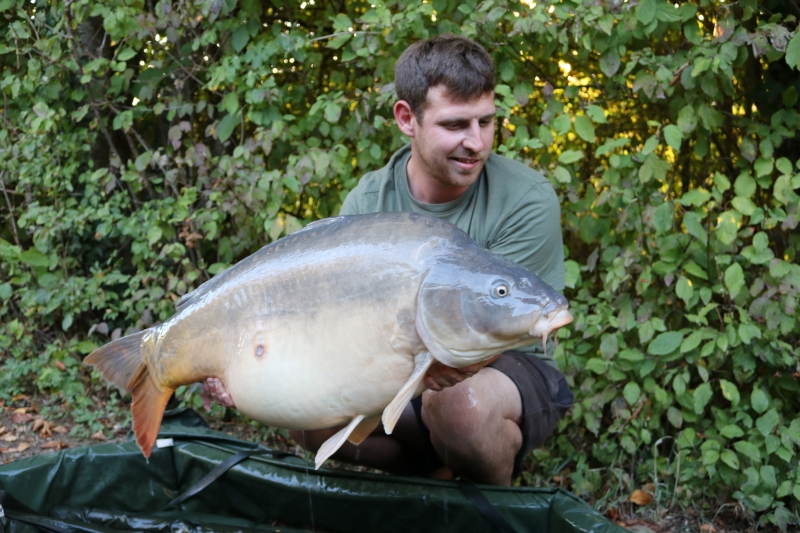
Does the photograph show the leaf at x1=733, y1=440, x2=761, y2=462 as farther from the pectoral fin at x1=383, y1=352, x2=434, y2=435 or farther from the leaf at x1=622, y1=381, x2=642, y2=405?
the pectoral fin at x1=383, y1=352, x2=434, y2=435

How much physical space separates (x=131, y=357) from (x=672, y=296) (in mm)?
1739

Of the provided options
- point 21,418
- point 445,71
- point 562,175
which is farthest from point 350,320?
point 21,418

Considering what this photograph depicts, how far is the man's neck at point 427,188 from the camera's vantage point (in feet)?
7.32

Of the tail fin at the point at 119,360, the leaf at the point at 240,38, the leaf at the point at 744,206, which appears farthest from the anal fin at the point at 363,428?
the leaf at the point at 240,38

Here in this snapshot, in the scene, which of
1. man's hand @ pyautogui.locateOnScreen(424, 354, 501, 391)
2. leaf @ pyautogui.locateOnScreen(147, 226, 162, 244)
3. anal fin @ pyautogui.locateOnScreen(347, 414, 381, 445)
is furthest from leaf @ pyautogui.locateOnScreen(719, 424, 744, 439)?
leaf @ pyautogui.locateOnScreen(147, 226, 162, 244)

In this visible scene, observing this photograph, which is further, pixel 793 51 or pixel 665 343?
pixel 665 343

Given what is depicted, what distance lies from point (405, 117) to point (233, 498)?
1.21m

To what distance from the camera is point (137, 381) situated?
6.10ft

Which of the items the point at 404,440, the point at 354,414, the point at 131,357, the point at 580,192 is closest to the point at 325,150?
the point at 580,192

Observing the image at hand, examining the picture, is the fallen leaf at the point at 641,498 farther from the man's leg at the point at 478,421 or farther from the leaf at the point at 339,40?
the leaf at the point at 339,40

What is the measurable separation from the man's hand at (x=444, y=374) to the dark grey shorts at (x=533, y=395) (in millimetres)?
499

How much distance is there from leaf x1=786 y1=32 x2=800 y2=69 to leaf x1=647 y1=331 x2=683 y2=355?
86 cm

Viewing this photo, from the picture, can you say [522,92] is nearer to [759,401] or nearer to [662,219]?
[662,219]

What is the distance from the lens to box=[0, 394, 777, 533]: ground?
2521 millimetres
